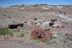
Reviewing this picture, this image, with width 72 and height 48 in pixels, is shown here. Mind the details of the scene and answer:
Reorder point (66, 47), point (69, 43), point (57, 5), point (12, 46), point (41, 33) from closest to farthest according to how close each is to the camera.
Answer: point (12, 46)
point (66, 47)
point (69, 43)
point (41, 33)
point (57, 5)

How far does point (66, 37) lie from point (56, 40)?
59.1 inches

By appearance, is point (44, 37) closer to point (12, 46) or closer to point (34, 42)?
point (34, 42)

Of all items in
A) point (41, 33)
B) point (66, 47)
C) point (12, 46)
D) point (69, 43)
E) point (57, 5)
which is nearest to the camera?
point (12, 46)

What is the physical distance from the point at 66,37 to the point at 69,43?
1596mm

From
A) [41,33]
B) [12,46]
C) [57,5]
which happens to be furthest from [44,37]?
[57,5]

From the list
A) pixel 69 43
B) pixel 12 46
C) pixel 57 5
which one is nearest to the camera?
pixel 12 46

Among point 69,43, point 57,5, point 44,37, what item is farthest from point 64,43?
point 57,5

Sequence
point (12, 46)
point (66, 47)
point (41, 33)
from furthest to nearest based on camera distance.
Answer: point (41, 33) < point (66, 47) < point (12, 46)

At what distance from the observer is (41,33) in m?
17.5

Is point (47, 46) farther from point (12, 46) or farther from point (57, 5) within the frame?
point (57, 5)

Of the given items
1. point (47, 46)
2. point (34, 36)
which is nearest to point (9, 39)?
point (34, 36)

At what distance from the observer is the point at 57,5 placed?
244ft

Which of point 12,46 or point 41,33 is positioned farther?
point 41,33

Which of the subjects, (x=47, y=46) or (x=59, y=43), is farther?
(x=59, y=43)
